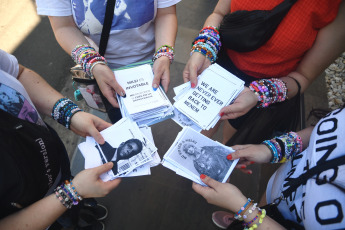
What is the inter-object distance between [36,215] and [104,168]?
37 centimetres

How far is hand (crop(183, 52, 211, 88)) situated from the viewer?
4.75 ft

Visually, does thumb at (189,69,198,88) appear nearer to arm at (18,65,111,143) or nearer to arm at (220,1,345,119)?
arm at (220,1,345,119)

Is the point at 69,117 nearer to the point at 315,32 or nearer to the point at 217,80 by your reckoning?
the point at 217,80

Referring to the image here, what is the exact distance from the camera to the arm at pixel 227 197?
105cm

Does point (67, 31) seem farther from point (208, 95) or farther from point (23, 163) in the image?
point (208, 95)

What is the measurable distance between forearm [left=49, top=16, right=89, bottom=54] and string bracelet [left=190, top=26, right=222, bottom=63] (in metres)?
0.83

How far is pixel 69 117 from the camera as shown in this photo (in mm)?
1313

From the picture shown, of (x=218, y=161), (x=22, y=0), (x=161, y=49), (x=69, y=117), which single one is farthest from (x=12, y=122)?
(x=22, y=0)

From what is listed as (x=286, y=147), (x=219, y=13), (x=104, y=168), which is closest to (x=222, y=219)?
(x=286, y=147)

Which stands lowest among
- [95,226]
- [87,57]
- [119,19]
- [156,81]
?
[95,226]

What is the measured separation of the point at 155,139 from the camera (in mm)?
2541

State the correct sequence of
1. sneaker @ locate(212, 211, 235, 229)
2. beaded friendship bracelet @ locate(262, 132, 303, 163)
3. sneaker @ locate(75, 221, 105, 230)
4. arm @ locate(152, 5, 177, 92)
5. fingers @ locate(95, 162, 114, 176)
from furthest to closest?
sneaker @ locate(212, 211, 235, 229) < sneaker @ locate(75, 221, 105, 230) < arm @ locate(152, 5, 177, 92) < beaded friendship bracelet @ locate(262, 132, 303, 163) < fingers @ locate(95, 162, 114, 176)

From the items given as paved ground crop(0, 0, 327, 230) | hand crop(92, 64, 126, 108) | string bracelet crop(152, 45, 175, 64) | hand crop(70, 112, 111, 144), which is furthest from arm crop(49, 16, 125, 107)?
paved ground crop(0, 0, 327, 230)

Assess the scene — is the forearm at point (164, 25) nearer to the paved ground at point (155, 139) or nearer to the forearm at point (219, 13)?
the forearm at point (219, 13)
